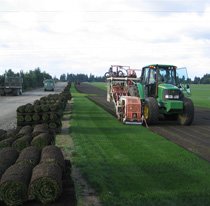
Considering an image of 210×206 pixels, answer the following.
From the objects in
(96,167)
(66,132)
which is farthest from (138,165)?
(66,132)

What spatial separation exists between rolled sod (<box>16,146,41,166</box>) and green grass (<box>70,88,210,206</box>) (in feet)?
4.37

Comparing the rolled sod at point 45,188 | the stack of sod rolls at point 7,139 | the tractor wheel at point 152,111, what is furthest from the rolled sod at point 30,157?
the tractor wheel at point 152,111

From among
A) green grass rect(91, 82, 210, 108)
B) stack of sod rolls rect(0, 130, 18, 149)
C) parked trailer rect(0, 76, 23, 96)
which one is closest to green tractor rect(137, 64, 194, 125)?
stack of sod rolls rect(0, 130, 18, 149)

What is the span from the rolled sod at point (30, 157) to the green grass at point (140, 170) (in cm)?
133

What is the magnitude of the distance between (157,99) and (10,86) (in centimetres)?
4101

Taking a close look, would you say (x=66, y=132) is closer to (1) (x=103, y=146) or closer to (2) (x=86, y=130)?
(2) (x=86, y=130)

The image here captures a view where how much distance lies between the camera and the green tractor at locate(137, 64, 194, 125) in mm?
20438

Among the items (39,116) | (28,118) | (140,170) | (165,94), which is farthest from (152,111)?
(140,170)

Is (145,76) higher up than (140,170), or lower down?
higher up

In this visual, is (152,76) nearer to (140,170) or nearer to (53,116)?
(53,116)

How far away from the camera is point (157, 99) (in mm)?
21203

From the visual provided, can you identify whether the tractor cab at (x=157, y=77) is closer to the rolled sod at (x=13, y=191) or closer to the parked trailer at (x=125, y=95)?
the parked trailer at (x=125, y=95)

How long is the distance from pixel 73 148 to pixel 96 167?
9.03 feet

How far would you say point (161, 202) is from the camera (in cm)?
767
